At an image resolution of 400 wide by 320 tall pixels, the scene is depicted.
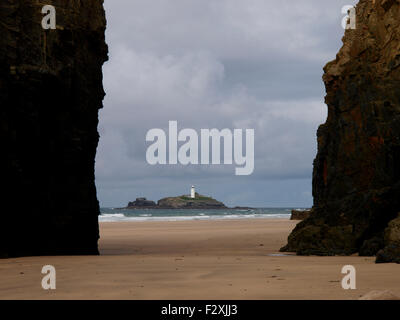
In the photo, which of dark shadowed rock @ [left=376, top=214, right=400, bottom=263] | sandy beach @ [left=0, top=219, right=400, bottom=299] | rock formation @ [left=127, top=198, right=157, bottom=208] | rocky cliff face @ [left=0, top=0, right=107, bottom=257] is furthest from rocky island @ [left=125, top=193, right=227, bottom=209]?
sandy beach @ [left=0, top=219, right=400, bottom=299]

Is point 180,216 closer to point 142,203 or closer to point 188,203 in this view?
point 188,203

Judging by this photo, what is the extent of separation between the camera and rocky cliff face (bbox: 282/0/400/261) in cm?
1309

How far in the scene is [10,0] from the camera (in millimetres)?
13539

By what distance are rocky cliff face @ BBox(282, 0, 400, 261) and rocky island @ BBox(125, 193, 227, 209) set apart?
14672cm

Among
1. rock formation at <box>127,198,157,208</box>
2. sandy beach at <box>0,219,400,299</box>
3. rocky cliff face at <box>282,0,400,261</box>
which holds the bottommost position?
rock formation at <box>127,198,157,208</box>

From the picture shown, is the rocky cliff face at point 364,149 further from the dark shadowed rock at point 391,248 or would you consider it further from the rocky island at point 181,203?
the rocky island at point 181,203

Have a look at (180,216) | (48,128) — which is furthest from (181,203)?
(48,128)

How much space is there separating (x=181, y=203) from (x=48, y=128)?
491 ft

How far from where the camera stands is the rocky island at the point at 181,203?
534 ft

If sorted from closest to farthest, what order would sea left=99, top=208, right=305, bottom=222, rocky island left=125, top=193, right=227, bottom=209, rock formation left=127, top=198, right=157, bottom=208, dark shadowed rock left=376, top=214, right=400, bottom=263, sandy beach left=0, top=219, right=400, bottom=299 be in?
sandy beach left=0, top=219, right=400, bottom=299
dark shadowed rock left=376, top=214, right=400, bottom=263
sea left=99, top=208, right=305, bottom=222
rocky island left=125, top=193, right=227, bottom=209
rock formation left=127, top=198, right=157, bottom=208

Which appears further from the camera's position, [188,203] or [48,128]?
[188,203]

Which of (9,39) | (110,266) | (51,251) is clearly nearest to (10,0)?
(9,39)

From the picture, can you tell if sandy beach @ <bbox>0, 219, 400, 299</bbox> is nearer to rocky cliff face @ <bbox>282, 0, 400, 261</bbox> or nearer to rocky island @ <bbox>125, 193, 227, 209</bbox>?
rocky cliff face @ <bbox>282, 0, 400, 261</bbox>

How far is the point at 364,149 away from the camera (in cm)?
1411
